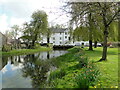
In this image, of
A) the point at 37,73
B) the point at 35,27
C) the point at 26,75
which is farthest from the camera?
the point at 35,27

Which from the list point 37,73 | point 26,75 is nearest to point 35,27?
point 37,73

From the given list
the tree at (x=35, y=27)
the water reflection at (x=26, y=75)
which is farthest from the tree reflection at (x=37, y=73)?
the tree at (x=35, y=27)

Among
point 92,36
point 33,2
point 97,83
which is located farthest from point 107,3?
point 92,36

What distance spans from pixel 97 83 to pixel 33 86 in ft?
9.40

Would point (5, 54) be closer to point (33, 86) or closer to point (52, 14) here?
point (52, 14)

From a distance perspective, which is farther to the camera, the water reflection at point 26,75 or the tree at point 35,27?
the tree at point 35,27

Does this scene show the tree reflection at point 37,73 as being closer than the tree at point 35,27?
Yes

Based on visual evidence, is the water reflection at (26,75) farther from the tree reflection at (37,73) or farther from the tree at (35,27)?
the tree at (35,27)

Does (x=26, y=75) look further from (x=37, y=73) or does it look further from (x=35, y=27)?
(x=35, y=27)

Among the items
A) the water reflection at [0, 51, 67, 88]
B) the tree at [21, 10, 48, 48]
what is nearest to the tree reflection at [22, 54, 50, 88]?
the water reflection at [0, 51, 67, 88]

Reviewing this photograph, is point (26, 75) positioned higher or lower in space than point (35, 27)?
lower

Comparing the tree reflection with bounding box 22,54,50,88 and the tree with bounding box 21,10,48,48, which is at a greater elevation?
the tree with bounding box 21,10,48,48

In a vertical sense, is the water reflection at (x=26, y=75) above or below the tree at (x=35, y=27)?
below

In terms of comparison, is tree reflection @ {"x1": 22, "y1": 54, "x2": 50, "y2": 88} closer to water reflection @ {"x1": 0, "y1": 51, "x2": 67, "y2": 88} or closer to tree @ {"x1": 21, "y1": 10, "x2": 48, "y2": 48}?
water reflection @ {"x1": 0, "y1": 51, "x2": 67, "y2": 88}
